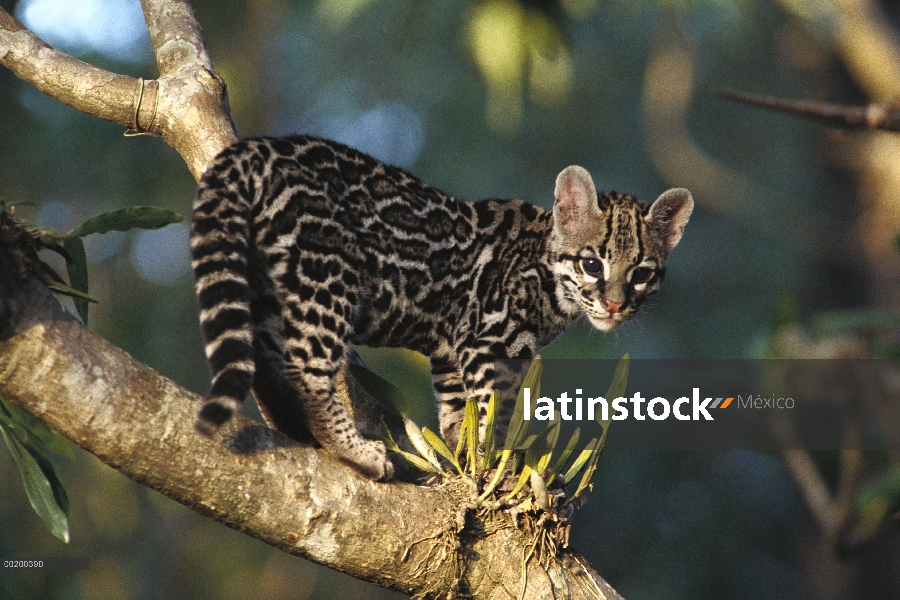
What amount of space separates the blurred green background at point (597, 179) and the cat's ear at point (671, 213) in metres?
0.70

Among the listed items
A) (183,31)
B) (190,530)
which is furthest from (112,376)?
(190,530)

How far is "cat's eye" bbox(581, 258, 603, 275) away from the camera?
20.7ft

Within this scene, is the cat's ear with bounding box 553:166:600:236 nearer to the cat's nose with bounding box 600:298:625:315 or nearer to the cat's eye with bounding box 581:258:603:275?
the cat's eye with bounding box 581:258:603:275

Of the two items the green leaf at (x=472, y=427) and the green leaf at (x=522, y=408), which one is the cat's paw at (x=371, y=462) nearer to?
the green leaf at (x=472, y=427)

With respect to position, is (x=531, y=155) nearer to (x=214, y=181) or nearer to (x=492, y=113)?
(x=492, y=113)

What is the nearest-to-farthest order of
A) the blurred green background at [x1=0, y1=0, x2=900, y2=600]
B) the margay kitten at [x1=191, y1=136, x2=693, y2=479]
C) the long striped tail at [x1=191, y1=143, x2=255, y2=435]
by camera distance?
1. the long striped tail at [x1=191, y1=143, x2=255, y2=435]
2. the margay kitten at [x1=191, y1=136, x2=693, y2=479]
3. the blurred green background at [x1=0, y1=0, x2=900, y2=600]

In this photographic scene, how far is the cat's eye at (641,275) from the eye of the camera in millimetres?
6359

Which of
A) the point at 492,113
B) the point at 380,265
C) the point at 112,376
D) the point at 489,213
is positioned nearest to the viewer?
the point at 112,376

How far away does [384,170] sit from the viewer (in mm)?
5980

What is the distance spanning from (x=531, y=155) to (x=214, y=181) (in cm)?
2636

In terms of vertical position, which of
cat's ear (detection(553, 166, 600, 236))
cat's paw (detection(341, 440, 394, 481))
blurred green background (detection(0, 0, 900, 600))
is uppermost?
blurred green background (detection(0, 0, 900, 600))

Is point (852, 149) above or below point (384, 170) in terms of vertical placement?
above

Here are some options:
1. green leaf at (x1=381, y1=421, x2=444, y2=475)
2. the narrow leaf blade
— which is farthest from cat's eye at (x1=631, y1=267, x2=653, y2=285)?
green leaf at (x1=381, y1=421, x2=444, y2=475)

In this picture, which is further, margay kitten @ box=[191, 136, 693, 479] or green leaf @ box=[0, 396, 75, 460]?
green leaf @ box=[0, 396, 75, 460]
